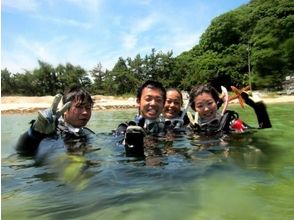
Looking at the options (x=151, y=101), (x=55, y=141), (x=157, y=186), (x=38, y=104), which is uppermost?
(x=151, y=101)

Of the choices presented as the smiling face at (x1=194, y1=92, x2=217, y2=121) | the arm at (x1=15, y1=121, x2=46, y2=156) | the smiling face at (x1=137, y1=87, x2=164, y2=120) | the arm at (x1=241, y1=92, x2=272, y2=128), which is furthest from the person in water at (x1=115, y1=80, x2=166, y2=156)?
the arm at (x1=241, y1=92, x2=272, y2=128)

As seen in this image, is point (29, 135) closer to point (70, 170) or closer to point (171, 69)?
point (70, 170)

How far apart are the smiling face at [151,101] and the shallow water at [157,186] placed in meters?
0.53

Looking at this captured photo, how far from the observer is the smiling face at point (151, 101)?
4.45m

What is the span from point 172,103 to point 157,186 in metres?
3.17

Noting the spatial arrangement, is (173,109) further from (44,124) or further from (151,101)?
(44,124)

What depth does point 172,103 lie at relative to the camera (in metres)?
5.84

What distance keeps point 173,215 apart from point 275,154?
7.44ft

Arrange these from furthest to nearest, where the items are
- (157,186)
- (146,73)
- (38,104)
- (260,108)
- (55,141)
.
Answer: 1. (146,73)
2. (38,104)
3. (260,108)
4. (55,141)
5. (157,186)

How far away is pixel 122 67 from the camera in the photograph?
46219 millimetres

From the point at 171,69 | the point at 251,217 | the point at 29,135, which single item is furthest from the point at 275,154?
the point at 171,69

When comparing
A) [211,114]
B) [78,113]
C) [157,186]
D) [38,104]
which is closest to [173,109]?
[211,114]

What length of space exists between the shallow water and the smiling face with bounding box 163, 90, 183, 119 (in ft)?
5.10

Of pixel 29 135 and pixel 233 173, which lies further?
pixel 29 135
